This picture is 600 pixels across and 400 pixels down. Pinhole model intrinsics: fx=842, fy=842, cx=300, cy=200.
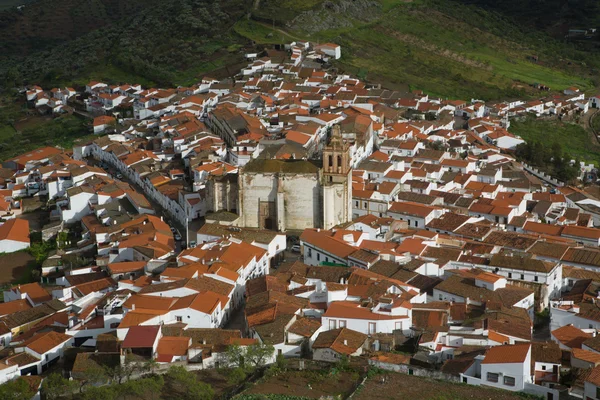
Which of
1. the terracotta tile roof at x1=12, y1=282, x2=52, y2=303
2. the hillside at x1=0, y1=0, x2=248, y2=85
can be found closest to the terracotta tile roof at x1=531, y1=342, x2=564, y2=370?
the terracotta tile roof at x1=12, y1=282, x2=52, y2=303

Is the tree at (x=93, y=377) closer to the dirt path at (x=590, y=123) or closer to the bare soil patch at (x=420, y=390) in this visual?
the bare soil patch at (x=420, y=390)

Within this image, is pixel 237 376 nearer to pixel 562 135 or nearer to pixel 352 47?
pixel 562 135

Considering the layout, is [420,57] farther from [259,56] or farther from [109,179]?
[109,179]

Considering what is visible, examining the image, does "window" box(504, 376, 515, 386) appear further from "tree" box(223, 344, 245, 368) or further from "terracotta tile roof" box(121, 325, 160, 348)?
"terracotta tile roof" box(121, 325, 160, 348)

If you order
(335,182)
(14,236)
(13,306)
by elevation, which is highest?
(335,182)

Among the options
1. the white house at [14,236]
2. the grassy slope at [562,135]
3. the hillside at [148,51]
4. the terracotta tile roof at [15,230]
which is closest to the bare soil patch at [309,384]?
the white house at [14,236]

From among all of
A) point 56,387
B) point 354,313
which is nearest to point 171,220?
point 354,313

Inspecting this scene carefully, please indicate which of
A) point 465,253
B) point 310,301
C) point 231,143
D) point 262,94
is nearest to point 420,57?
point 262,94
